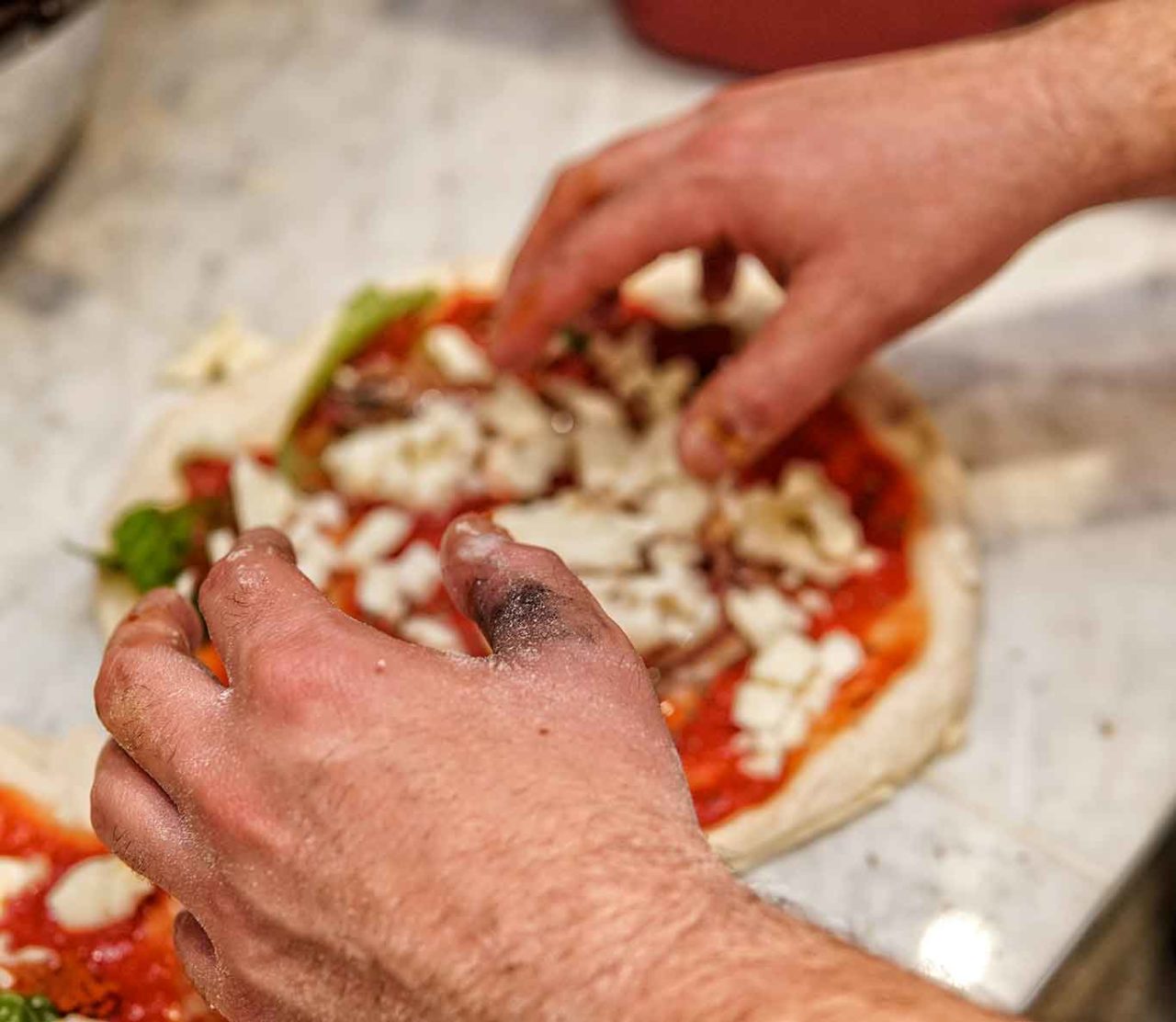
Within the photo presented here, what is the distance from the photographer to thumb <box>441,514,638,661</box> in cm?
83

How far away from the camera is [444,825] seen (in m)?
0.74

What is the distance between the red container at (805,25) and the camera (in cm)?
193

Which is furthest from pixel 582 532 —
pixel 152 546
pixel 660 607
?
pixel 152 546

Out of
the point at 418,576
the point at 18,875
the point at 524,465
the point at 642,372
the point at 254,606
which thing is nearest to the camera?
the point at 254,606

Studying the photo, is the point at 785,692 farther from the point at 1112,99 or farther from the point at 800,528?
the point at 1112,99

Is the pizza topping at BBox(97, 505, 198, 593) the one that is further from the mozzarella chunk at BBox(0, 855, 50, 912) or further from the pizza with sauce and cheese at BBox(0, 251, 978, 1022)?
the mozzarella chunk at BBox(0, 855, 50, 912)

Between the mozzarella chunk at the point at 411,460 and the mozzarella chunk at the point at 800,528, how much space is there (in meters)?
0.31

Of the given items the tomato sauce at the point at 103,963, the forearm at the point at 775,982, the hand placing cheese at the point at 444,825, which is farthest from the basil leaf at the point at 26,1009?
the forearm at the point at 775,982

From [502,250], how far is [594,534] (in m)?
0.64

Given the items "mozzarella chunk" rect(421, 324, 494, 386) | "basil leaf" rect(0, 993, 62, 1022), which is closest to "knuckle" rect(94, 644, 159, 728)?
"basil leaf" rect(0, 993, 62, 1022)

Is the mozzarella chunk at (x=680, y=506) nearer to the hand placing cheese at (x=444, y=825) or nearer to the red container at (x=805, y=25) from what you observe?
the hand placing cheese at (x=444, y=825)

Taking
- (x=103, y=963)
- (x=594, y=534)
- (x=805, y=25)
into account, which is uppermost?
(x=805, y=25)

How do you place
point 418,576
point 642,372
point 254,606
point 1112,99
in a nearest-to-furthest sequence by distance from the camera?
point 254,606
point 1112,99
point 418,576
point 642,372

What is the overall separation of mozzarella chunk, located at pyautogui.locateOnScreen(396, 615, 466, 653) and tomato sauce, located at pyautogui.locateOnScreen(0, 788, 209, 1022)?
1.13 feet
